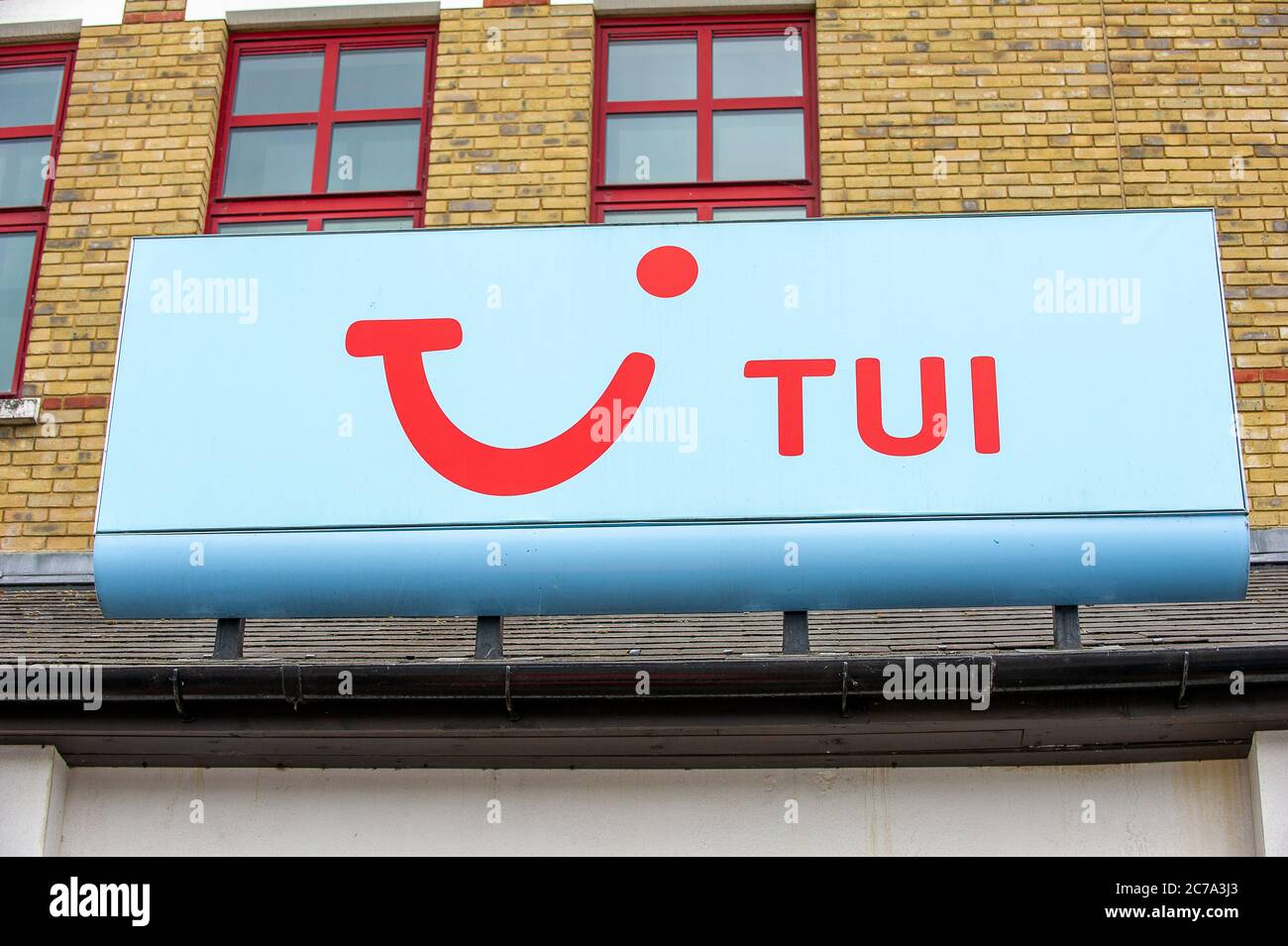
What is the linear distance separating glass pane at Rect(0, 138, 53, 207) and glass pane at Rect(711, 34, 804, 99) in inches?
159

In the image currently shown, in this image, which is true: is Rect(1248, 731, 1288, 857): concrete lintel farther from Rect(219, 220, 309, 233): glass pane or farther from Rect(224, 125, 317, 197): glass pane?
Rect(224, 125, 317, 197): glass pane

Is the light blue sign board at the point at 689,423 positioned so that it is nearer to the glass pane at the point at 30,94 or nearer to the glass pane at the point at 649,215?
the glass pane at the point at 649,215

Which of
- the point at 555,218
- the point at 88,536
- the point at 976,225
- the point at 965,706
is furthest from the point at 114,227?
the point at 965,706

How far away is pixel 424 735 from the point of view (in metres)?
6.36

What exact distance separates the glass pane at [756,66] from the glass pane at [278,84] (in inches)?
95.4

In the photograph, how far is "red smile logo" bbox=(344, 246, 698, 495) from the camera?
6.39m

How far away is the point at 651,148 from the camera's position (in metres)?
8.68

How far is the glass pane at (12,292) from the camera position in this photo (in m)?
8.43

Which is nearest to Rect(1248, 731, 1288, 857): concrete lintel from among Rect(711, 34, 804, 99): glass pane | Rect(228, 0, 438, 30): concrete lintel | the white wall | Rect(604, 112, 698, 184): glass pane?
the white wall

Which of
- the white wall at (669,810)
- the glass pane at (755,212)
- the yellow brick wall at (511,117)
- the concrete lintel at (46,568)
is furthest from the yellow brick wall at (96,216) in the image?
the glass pane at (755,212)

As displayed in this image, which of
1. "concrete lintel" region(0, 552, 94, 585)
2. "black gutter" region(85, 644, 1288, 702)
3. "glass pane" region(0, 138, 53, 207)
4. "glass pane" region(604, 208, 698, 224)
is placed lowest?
"black gutter" region(85, 644, 1288, 702)

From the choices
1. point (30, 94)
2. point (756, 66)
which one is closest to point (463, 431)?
point (756, 66)

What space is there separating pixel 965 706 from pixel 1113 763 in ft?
2.77

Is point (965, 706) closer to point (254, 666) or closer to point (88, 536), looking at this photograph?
Result: point (254, 666)
